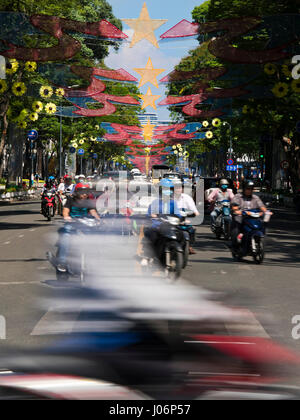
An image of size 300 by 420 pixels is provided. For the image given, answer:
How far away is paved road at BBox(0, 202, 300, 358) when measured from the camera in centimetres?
807

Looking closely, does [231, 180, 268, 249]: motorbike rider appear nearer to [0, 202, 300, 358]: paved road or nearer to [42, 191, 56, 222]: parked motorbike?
[0, 202, 300, 358]: paved road

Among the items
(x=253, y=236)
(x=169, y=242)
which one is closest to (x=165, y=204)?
(x=169, y=242)

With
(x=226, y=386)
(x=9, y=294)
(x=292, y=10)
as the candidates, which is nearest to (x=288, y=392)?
(x=226, y=386)

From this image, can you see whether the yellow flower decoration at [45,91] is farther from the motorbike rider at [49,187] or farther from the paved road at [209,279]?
the paved road at [209,279]

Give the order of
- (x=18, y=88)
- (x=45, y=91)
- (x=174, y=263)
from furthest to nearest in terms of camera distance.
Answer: (x=45, y=91), (x=18, y=88), (x=174, y=263)

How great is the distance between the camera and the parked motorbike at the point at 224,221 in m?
21.5

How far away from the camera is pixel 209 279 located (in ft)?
41.6

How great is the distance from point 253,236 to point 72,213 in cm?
468

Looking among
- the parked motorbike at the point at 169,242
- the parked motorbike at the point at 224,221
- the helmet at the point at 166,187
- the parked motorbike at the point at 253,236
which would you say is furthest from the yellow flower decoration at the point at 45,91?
the parked motorbike at the point at 169,242

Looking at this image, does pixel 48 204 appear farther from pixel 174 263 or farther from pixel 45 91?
pixel 174 263

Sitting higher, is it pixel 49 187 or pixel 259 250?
pixel 49 187

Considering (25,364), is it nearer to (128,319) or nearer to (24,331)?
(128,319)

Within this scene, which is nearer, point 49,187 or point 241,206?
point 241,206
